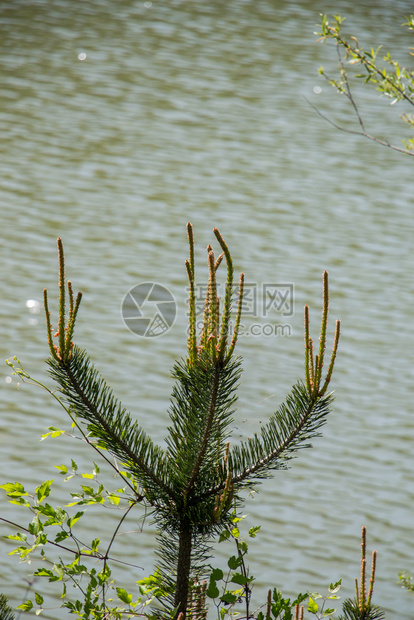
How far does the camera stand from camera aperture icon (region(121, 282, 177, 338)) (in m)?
4.24

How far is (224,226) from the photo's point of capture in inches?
215

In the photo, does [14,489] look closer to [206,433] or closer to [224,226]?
[206,433]

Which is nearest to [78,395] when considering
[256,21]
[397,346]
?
[397,346]

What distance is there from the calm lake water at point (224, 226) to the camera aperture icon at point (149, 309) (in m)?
0.06

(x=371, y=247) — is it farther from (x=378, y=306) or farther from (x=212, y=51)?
Result: (x=212, y=51)

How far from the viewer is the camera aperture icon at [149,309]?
424 cm

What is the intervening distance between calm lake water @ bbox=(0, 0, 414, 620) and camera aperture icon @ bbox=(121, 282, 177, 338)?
0.20ft

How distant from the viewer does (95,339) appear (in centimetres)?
405

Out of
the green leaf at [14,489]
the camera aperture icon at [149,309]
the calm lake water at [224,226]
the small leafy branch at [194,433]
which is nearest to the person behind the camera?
the small leafy branch at [194,433]

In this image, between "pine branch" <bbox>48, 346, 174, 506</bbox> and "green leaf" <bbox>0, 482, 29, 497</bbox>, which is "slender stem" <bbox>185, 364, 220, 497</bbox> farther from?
"green leaf" <bbox>0, 482, 29, 497</bbox>

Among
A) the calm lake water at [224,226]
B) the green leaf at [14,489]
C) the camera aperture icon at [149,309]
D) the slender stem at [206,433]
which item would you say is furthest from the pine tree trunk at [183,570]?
the camera aperture icon at [149,309]

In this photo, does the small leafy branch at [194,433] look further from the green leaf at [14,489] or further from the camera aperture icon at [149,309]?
the camera aperture icon at [149,309]

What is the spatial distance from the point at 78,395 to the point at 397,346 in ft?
10.6

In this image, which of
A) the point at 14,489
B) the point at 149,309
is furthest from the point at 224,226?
the point at 14,489
